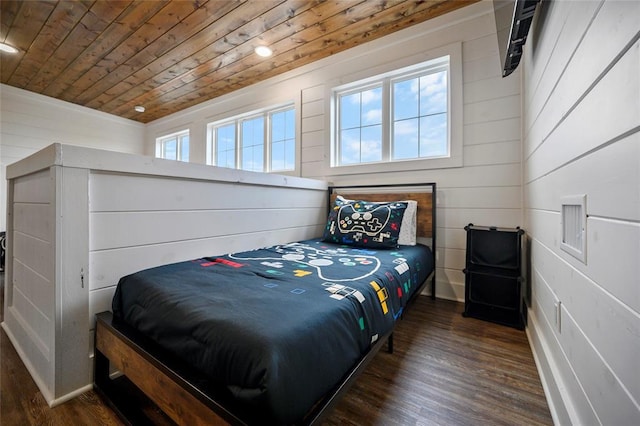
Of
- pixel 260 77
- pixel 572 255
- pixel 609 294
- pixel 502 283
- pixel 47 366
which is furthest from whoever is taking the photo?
pixel 260 77

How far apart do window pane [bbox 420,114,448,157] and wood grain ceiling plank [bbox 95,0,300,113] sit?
1.42m

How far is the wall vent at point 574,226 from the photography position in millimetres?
796

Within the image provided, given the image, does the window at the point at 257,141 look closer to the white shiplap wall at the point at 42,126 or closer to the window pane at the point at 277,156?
the window pane at the point at 277,156

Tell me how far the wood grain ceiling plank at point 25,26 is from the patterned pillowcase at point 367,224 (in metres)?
2.95

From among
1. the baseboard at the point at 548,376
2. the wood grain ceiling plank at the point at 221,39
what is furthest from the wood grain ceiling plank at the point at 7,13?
the baseboard at the point at 548,376

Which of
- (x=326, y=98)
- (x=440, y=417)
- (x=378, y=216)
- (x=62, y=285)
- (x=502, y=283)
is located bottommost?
(x=440, y=417)

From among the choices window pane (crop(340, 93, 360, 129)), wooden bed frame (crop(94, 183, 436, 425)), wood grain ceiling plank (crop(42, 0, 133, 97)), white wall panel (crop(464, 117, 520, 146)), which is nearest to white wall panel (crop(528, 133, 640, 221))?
wooden bed frame (crop(94, 183, 436, 425))

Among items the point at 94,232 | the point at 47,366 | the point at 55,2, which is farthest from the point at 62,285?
the point at 55,2

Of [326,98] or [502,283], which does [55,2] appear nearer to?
[326,98]

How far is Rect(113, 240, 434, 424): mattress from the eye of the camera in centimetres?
65

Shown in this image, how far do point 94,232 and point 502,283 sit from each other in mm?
2436

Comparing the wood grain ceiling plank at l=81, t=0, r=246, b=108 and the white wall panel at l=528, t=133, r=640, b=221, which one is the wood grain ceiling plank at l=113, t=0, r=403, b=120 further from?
the white wall panel at l=528, t=133, r=640, b=221

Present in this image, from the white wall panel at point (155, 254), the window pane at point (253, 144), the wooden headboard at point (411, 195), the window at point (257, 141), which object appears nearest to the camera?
the white wall panel at point (155, 254)

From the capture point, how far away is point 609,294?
0.63 metres
